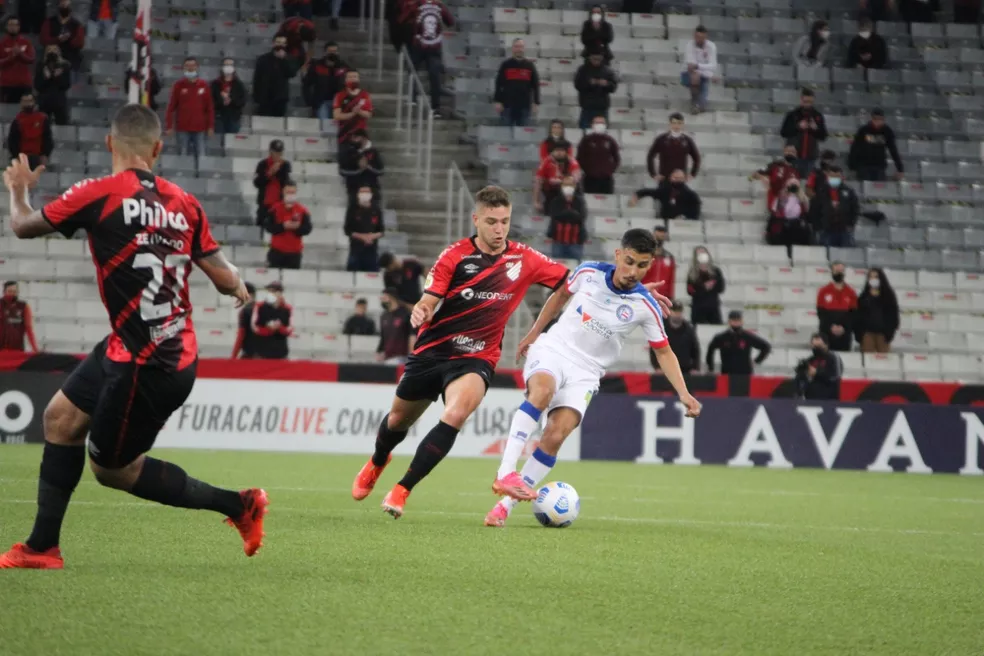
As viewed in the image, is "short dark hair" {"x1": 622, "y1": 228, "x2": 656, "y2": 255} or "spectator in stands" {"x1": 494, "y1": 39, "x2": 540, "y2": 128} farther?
"spectator in stands" {"x1": 494, "y1": 39, "x2": 540, "y2": 128}

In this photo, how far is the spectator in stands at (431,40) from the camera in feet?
79.2

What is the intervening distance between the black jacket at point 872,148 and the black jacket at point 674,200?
345 cm

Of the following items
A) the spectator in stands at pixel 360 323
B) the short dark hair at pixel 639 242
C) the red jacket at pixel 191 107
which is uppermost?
the red jacket at pixel 191 107

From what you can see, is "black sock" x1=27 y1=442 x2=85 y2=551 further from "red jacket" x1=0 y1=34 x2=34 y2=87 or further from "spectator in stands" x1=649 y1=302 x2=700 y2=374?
"red jacket" x1=0 y1=34 x2=34 y2=87

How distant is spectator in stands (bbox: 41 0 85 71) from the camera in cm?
2395

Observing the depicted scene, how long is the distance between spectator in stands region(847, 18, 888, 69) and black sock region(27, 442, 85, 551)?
75.2 ft

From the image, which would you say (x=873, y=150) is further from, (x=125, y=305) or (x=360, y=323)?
(x=125, y=305)

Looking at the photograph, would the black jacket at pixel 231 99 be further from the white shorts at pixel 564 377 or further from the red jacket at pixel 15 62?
the white shorts at pixel 564 377

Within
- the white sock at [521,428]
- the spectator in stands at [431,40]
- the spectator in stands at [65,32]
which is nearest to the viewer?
the white sock at [521,428]

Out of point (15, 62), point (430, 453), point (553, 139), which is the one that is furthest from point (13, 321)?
point (430, 453)

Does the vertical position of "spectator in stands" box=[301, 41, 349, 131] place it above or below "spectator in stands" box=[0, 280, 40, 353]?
above

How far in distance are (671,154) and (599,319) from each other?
13355mm

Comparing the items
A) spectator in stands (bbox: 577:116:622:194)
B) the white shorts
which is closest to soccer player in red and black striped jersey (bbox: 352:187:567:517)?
the white shorts

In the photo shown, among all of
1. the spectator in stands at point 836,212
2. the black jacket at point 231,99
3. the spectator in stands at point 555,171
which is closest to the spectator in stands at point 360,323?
the spectator in stands at point 555,171
